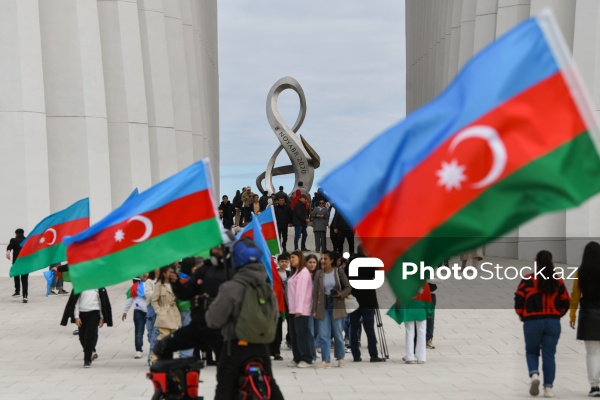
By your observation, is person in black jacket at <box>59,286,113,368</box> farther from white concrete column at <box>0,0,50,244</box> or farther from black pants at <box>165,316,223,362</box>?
white concrete column at <box>0,0,50,244</box>

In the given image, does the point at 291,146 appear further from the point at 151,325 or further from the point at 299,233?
the point at 151,325

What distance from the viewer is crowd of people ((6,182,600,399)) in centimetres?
1039

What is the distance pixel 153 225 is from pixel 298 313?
669 centimetres

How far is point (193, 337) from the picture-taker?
10898 mm

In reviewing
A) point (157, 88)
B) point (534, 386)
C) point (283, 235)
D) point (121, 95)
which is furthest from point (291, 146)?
point (534, 386)

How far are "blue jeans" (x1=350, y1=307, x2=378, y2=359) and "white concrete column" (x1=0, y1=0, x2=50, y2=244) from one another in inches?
627

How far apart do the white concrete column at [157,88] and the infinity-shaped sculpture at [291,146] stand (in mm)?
13663

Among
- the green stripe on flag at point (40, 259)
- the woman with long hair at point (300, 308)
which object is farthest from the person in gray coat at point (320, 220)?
the woman with long hair at point (300, 308)

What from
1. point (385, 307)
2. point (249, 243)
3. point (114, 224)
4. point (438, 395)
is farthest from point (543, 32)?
point (385, 307)

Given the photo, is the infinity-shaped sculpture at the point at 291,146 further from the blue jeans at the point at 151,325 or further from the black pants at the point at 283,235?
the blue jeans at the point at 151,325

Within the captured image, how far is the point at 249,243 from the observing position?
34.1ft

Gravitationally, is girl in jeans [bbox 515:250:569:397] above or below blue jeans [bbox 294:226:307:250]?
above

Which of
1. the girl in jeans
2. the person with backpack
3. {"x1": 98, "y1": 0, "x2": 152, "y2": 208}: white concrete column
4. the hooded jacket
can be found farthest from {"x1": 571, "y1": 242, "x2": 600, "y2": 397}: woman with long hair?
{"x1": 98, "y1": 0, "x2": 152, "y2": 208}: white concrete column

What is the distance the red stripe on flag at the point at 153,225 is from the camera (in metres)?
10.5
